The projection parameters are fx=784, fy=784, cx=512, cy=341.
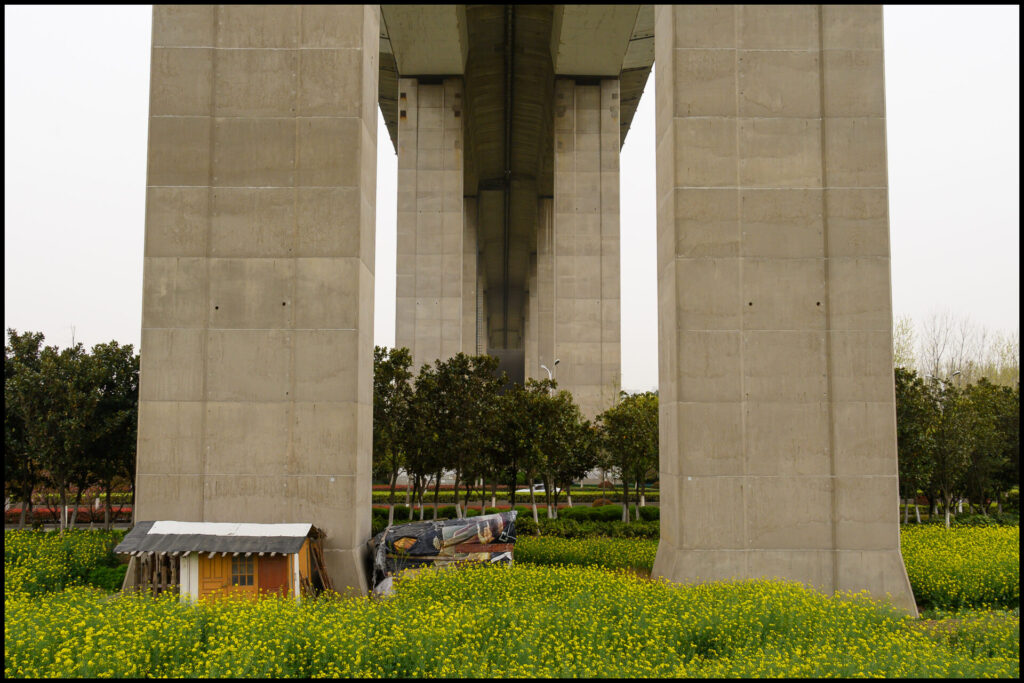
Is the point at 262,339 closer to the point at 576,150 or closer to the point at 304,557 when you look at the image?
the point at 304,557

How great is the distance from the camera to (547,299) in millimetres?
65438

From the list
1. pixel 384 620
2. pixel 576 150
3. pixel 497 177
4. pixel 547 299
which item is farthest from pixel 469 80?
pixel 384 620

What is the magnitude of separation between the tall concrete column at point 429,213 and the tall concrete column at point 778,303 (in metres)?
30.0

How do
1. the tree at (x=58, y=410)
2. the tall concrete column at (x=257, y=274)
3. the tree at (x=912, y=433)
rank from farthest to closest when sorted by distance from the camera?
the tree at (x=912, y=433), the tree at (x=58, y=410), the tall concrete column at (x=257, y=274)

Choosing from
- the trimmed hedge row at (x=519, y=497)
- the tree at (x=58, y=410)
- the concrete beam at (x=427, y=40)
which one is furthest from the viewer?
the concrete beam at (x=427, y=40)

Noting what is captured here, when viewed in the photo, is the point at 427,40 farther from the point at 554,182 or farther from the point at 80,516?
the point at 80,516

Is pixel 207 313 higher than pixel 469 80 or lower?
lower

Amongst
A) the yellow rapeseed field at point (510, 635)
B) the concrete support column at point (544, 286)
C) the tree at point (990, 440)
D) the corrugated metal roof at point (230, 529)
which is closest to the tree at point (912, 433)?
the tree at point (990, 440)

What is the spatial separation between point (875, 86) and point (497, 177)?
51.6 m

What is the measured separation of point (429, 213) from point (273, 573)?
111 ft

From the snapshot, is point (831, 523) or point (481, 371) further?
point (481, 371)

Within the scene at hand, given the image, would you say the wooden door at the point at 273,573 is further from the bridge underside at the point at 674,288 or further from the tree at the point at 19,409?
the tree at the point at 19,409

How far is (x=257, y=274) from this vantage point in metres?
15.3

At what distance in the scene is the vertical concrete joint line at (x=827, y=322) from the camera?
1488 centimetres
